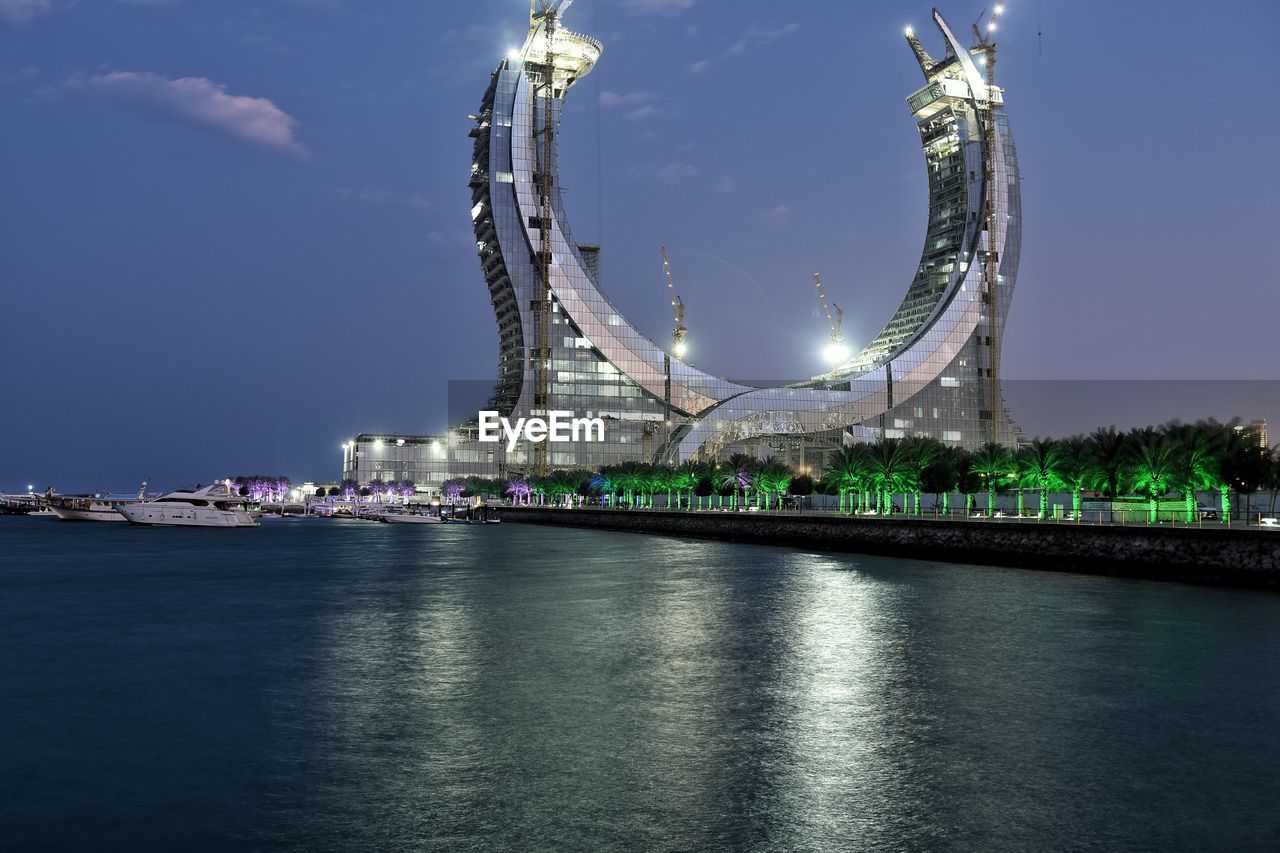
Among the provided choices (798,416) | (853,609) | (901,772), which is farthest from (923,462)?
(798,416)

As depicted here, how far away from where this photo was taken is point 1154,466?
45844 mm

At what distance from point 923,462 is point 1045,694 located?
5147cm

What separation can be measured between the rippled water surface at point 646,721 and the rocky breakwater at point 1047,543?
11.3ft

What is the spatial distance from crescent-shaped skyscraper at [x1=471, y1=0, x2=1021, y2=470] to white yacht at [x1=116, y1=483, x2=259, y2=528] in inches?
1722

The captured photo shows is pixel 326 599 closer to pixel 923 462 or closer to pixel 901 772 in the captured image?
pixel 901 772

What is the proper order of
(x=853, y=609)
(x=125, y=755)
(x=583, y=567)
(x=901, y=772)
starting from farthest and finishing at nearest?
1. (x=583, y=567)
2. (x=853, y=609)
3. (x=125, y=755)
4. (x=901, y=772)

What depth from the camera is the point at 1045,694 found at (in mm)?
19031

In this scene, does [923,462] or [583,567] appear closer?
[583,567]

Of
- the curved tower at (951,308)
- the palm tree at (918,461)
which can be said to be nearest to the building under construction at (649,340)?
the curved tower at (951,308)

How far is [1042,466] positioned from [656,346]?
9168 cm

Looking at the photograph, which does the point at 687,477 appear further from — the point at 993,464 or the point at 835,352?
the point at 835,352

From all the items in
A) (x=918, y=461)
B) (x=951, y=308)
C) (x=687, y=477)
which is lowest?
(x=687, y=477)

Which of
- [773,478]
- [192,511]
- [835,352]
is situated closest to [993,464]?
[773,478]

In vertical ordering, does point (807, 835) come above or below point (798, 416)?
below
